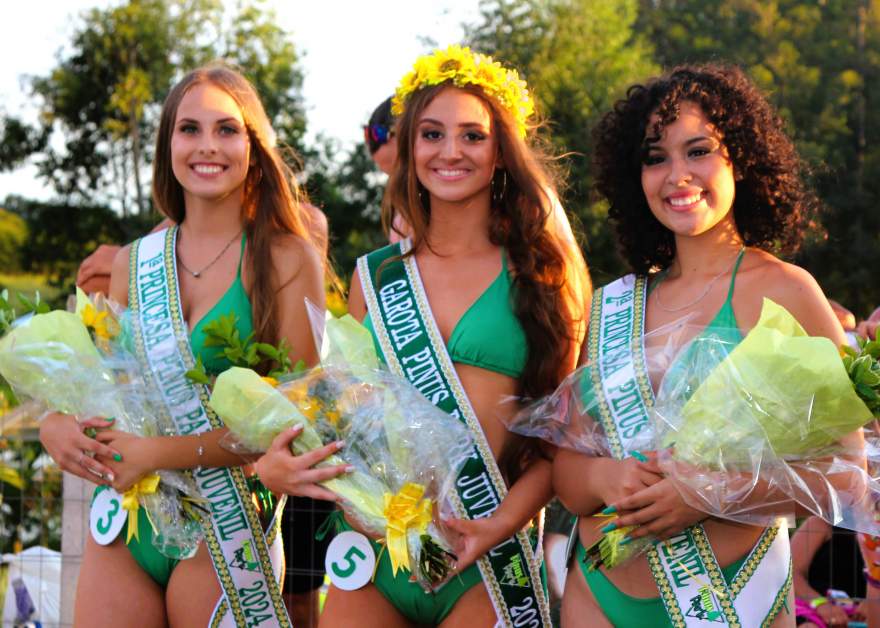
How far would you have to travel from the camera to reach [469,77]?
3354mm

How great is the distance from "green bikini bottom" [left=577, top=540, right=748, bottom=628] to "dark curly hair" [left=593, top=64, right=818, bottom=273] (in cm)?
82

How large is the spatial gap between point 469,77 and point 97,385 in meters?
1.32

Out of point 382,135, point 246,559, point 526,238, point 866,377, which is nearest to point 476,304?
point 526,238

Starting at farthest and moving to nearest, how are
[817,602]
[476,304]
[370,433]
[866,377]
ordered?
[817,602]
[476,304]
[370,433]
[866,377]

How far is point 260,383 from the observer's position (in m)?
2.93

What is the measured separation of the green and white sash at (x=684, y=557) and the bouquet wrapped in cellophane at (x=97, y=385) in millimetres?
1212

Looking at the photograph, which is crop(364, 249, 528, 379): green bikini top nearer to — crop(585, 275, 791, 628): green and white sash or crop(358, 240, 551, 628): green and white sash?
crop(358, 240, 551, 628): green and white sash

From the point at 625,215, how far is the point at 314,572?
6.30ft

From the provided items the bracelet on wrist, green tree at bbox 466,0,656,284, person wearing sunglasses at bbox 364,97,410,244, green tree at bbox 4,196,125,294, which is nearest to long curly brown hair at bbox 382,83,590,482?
person wearing sunglasses at bbox 364,97,410,244

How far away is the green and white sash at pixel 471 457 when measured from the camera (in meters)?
3.10

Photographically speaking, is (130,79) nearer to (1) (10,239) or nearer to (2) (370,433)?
(1) (10,239)

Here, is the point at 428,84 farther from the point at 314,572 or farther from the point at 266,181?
the point at 314,572

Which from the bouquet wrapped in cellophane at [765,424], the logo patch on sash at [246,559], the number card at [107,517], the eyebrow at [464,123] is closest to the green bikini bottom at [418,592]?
the bouquet wrapped in cellophane at [765,424]

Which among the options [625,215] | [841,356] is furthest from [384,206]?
[841,356]
